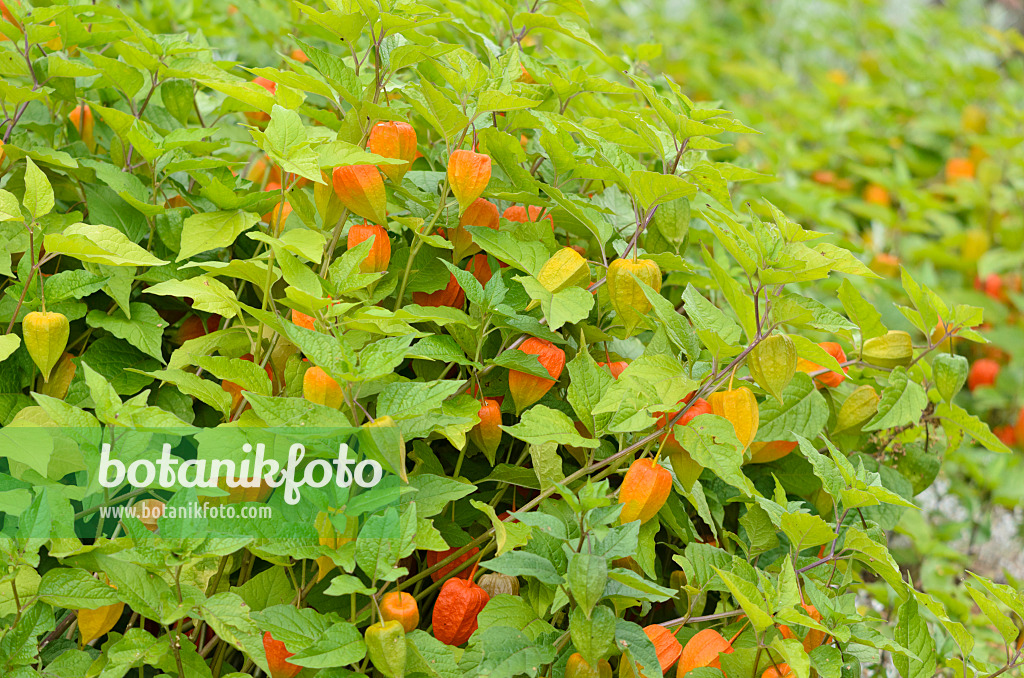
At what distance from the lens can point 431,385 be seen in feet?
2.26

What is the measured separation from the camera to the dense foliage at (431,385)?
2.22ft

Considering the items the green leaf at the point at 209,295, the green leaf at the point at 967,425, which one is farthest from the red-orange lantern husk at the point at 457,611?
the green leaf at the point at 967,425

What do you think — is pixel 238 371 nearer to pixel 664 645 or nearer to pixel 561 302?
pixel 561 302

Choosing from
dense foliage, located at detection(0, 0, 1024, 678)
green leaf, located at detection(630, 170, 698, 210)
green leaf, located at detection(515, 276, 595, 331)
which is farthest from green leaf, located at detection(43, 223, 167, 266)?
green leaf, located at detection(630, 170, 698, 210)

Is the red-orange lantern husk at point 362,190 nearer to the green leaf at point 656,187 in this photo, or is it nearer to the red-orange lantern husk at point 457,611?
the green leaf at point 656,187

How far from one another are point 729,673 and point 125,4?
210 centimetres

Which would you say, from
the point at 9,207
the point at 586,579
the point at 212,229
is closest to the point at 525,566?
the point at 586,579

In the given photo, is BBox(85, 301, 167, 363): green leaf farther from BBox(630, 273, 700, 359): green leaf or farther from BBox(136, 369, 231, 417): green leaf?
BBox(630, 273, 700, 359): green leaf

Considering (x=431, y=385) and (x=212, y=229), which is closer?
(x=431, y=385)

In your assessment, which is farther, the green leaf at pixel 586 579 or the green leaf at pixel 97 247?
the green leaf at pixel 97 247

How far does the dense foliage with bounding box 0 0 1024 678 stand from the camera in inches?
26.6

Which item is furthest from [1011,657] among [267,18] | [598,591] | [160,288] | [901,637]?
[267,18]

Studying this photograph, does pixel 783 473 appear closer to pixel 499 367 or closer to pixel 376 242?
pixel 499 367

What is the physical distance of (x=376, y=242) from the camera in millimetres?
824
